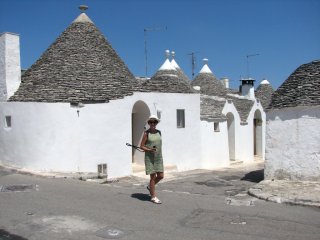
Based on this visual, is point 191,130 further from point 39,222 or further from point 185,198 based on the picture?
point 39,222

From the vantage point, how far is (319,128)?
10281 mm

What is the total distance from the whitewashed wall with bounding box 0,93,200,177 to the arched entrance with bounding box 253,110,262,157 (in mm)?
13722

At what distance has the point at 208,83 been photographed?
25922 mm

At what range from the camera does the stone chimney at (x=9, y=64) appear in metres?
13.0

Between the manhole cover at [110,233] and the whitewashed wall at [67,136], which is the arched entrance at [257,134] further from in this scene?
the manhole cover at [110,233]

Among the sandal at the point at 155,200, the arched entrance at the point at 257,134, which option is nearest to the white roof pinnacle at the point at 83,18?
the sandal at the point at 155,200

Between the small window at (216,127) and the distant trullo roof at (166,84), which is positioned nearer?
the distant trullo roof at (166,84)

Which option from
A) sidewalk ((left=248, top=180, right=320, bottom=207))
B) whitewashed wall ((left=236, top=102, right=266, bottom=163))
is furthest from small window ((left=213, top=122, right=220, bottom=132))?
sidewalk ((left=248, top=180, right=320, bottom=207))

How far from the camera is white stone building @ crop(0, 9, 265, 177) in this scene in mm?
11766

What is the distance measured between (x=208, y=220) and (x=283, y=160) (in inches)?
211

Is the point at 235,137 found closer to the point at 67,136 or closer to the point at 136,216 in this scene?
the point at 67,136

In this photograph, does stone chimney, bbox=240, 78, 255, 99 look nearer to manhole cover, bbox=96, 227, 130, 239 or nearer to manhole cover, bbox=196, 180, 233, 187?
manhole cover, bbox=196, 180, 233, 187

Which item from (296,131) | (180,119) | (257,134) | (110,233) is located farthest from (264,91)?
(110,233)

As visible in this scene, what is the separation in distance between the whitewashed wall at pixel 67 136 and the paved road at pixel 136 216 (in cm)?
259
